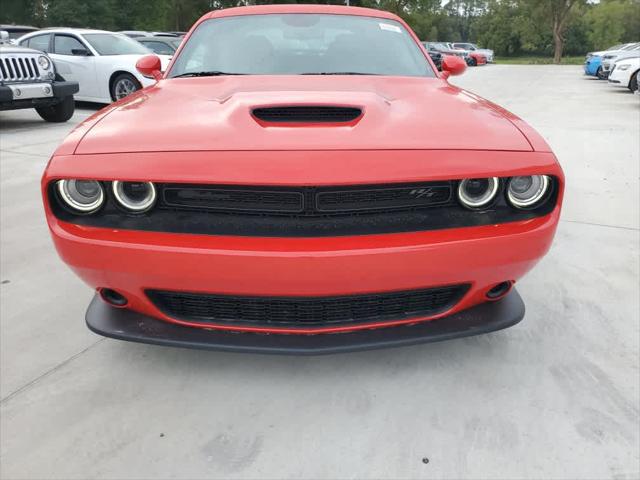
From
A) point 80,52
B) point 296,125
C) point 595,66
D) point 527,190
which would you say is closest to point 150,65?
point 296,125

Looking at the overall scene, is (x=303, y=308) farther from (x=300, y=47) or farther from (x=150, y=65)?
(x=150, y=65)

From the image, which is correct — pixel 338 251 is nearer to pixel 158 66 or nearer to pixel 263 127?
pixel 263 127

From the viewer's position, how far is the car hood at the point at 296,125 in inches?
61.7

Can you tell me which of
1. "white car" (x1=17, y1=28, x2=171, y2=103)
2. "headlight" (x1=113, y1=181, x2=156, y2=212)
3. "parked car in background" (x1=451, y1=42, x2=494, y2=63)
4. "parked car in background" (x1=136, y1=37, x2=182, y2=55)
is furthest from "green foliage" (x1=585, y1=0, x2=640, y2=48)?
"headlight" (x1=113, y1=181, x2=156, y2=212)

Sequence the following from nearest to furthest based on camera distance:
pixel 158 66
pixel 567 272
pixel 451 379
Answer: pixel 451 379
pixel 567 272
pixel 158 66

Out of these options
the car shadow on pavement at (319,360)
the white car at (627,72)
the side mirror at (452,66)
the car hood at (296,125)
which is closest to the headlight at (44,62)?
the car hood at (296,125)

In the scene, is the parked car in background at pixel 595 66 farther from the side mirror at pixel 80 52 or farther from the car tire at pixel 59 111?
the car tire at pixel 59 111

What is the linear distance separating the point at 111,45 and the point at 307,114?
8.24 m

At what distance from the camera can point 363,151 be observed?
1.51m

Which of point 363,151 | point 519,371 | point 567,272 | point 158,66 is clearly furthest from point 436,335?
point 158,66

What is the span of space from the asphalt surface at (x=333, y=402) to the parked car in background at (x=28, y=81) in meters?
4.99

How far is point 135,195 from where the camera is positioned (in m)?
1.65

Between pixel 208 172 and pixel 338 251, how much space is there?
1.46ft

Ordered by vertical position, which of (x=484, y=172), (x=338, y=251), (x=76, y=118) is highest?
(x=484, y=172)
